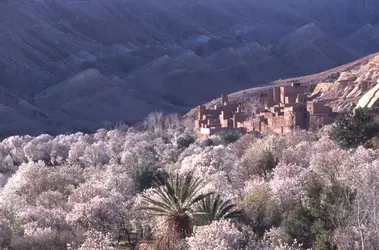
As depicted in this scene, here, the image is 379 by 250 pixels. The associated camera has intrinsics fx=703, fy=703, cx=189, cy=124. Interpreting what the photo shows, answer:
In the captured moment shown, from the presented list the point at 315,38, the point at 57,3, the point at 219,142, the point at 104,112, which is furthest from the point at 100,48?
the point at 219,142

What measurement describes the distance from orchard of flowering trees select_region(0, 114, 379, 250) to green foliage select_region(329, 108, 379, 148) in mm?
730

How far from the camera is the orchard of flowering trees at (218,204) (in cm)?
1880

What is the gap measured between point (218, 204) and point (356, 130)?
12337mm

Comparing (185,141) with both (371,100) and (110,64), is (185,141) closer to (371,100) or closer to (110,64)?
(371,100)

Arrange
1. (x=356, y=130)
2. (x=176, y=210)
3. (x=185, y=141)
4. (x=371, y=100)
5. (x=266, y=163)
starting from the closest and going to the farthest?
(x=176, y=210) → (x=356, y=130) → (x=266, y=163) → (x=371, y=100) → (x=185, y=141)

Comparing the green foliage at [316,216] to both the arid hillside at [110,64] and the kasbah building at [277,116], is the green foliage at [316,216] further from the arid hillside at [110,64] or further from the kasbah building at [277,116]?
the arid hillside at [110,64]

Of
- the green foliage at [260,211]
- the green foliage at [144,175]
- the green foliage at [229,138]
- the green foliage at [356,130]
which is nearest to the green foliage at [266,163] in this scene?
the green foliage at [356,130]

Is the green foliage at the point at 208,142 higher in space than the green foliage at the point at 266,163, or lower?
higher

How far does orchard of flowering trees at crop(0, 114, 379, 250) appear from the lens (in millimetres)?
18797

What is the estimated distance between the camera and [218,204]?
21469mm

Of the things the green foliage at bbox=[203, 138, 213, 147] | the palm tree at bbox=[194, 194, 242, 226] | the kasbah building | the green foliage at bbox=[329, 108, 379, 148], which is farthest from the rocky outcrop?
the palm tree at bbox=[194, 194, 242, 226]

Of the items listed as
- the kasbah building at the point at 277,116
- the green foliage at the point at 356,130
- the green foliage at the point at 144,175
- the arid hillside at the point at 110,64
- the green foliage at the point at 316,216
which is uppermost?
the arid hillside at the point at 110,64

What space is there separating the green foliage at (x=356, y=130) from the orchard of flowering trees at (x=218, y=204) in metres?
0.73

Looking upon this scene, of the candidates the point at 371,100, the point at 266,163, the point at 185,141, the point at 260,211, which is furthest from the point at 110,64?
the point at 260,211
